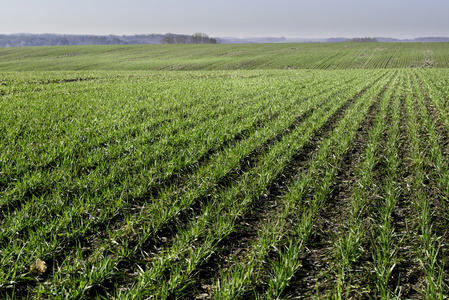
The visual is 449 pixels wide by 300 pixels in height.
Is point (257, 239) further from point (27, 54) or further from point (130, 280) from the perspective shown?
point (27, 54)

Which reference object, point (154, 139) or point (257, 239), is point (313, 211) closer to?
point (257, 239)

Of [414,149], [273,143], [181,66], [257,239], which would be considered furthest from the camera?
[181,66]

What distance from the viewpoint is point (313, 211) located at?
432cm

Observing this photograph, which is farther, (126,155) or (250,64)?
(250,64)

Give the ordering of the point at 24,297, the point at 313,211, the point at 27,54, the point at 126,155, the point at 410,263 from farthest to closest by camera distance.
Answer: the point at 27,54 → the point at 126,155 → the point at 313,211 → the point at 410,263 → the point at 24,297

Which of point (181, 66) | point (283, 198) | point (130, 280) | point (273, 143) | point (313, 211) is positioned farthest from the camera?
point (181, 66)

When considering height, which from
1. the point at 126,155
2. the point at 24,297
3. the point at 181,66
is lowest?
the point at 24,297

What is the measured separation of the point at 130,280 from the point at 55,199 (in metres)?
2.23

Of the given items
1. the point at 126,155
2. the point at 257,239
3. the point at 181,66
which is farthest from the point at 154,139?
the point at 181,66

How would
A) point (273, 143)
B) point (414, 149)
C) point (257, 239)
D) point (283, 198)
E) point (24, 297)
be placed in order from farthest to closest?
point (273, 143) → point (414, 149) → point (283, 198) → point (257, 239) → point (24, 297)

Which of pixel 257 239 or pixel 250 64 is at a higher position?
pixel 250 64

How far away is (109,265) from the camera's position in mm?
3133

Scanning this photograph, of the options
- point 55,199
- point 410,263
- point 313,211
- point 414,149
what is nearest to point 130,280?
point 55,199

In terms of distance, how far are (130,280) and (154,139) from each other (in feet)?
17.2
